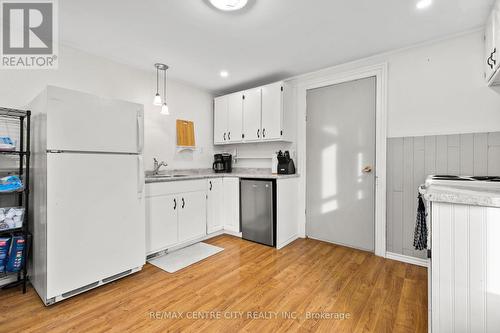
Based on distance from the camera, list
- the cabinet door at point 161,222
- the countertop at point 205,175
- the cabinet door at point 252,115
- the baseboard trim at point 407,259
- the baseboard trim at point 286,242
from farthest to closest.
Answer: the cabinet door at point 252,115 → the baseboard trim at point 286,242 → the countertop at point 205,175 → the cabinet door at point 161,222 → the baseboard trim at point 407,259

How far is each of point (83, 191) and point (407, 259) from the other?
3.32 meters

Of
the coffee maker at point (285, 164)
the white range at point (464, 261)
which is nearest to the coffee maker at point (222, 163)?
the coffee maker at point (285, 164)

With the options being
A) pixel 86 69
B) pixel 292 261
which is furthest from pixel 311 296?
pixel 86 69

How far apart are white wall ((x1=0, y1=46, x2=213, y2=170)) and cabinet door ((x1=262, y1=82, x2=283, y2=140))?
118 centimetres

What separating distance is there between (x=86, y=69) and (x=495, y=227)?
363 cm

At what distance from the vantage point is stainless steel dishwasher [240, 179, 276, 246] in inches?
120

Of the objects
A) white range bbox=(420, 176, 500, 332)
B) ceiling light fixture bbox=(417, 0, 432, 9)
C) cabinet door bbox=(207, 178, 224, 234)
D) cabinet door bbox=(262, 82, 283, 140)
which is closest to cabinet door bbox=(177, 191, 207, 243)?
cabinet door bbox=(207, 178, 224, 234)

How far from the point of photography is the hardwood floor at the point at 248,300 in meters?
1.61

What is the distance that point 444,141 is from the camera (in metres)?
2.34

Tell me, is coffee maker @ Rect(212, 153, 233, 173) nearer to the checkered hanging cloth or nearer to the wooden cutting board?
the wooden cutting board

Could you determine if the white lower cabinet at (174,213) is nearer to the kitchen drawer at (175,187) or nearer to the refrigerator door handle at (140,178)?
the kitchen drawer at (175,187)

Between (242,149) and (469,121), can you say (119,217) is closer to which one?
(242,149)

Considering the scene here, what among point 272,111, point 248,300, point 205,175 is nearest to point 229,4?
point 272,111

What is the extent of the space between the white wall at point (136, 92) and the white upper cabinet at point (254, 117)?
329mm
